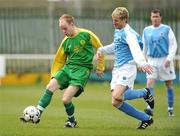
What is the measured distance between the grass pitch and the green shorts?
2.40ft

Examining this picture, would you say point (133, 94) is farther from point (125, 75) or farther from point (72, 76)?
point (72, 76)

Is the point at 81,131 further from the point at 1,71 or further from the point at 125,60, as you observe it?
the point at 1,71

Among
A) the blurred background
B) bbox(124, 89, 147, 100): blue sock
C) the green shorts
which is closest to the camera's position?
bbox(124, 89, 147, 100): blue sock

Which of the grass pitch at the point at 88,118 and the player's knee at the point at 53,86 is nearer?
the grass pitch at the point at 88,118

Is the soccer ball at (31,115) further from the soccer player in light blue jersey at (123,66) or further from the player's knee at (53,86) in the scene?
the soccer player in light blue jersey at (123,66)

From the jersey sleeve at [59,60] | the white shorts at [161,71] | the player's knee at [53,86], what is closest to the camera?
the player's knee at [53,86]

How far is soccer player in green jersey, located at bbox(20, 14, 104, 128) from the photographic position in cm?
1303

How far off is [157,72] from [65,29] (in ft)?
11.0

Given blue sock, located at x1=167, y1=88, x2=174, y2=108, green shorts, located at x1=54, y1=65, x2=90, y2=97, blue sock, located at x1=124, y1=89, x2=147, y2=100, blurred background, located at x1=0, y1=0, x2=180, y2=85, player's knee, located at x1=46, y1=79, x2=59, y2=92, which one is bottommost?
blurred background, located at x1=0, y1=0, x2=180, y2=85

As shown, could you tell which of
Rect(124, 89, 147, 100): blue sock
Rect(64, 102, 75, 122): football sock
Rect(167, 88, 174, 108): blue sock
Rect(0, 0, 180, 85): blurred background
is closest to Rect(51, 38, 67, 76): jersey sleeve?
Rect(64, 102, 75, 122): football sock

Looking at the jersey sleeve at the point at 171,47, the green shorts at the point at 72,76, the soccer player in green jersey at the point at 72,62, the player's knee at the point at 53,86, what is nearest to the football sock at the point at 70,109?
the soccer player in green jersey at the point at 72,62

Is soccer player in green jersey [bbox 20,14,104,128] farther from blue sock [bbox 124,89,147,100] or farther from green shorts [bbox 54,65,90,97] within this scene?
blue sock [bbox 124,89,147,100]

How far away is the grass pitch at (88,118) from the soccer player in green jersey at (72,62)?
24.5 inches

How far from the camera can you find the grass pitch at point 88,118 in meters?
12.2
